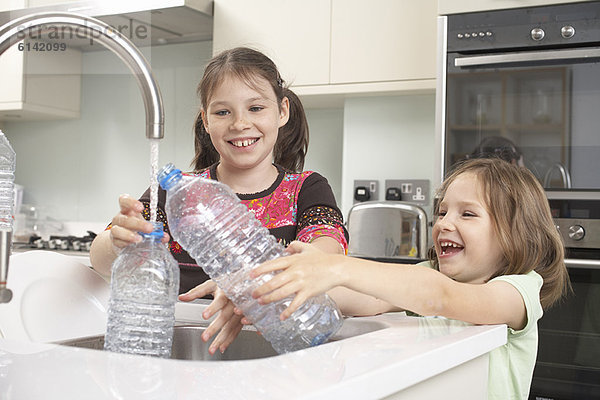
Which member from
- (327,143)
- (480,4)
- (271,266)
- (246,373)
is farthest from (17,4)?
(246,373)

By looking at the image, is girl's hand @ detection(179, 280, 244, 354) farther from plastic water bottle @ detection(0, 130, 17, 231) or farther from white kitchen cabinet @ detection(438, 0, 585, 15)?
white kitchen cabinet @ detection(438, 0, 585, 15)

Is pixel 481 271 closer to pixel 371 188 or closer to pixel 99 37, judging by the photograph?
pixel 99 37

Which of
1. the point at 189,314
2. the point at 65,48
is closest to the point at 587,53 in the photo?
the point at 189,314

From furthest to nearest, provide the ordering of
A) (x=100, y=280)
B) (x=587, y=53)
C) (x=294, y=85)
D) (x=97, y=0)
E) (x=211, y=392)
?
(x=97, y=0) → (x=294, y=85) → (x=587, y=53) → (x=100, y=280) → (x=211, y=392)

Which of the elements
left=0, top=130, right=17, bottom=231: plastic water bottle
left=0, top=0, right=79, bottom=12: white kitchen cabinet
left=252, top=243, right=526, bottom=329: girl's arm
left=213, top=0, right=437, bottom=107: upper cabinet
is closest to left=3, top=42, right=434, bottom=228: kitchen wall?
left=213, top=0, right=437, bottom=107: upper cabinet

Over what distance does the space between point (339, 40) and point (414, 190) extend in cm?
63

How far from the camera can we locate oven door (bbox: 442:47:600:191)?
1.97 m

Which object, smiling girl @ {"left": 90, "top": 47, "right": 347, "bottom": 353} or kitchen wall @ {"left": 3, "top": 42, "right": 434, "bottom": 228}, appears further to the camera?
kitchen wall @ {"left": 3, "top": 42, "right": 434, "bottom": 228}

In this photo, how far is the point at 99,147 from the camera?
3.35 metres

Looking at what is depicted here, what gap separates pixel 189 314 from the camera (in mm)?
967

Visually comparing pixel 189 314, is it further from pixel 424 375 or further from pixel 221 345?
pixel 424 375

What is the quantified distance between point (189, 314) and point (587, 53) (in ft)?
4.92

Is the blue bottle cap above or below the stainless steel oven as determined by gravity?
above

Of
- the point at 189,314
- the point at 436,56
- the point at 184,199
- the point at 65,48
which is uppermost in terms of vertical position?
the point at 65,48
